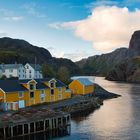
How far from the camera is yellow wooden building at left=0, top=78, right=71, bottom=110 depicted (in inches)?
2660

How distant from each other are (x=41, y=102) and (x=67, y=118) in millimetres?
14450

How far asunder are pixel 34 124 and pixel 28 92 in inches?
674

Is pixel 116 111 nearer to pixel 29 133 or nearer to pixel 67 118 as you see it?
pixel 67 118

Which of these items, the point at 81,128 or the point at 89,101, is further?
the point at 89,101

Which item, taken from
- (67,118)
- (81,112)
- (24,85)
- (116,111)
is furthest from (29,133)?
(116,111)

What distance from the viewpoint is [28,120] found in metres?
56.1

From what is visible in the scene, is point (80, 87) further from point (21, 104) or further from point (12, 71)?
point (12, 71)

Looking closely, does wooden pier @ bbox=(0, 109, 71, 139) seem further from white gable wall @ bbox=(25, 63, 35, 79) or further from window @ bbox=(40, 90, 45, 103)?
white gable wall @ bbox=(25, 63, 35, 79)

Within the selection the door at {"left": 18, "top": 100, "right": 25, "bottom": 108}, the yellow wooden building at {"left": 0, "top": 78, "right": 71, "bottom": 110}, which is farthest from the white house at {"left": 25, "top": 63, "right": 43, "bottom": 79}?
the door at {"left": 18, "top": 100, "right": 25, "bottom": 108}

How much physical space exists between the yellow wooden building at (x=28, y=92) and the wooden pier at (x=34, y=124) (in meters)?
8.57

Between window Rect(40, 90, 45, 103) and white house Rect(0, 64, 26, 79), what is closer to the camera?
window Rect(40, 90, 45, 103)

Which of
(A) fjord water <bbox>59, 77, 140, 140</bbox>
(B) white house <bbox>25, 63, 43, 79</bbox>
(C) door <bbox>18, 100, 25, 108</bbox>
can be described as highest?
(B) white house <bbox>25, 63, 43, 79</bbox>

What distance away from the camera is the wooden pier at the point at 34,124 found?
176ft

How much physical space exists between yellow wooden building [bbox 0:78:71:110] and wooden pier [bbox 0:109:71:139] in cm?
857
